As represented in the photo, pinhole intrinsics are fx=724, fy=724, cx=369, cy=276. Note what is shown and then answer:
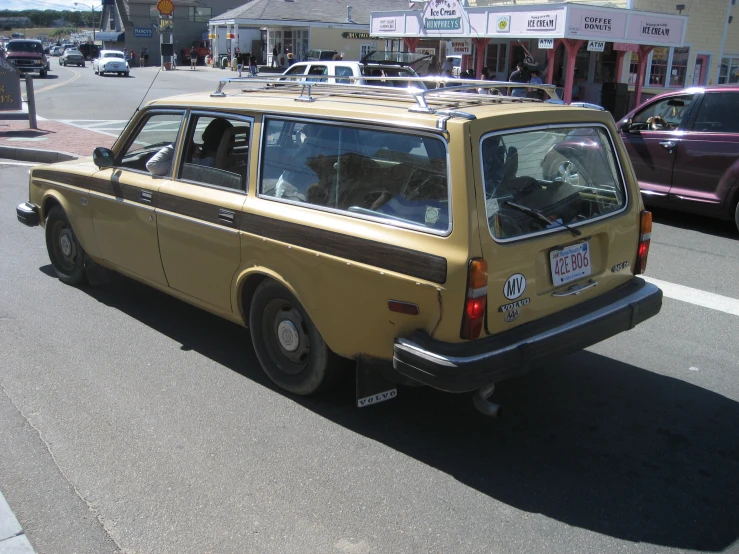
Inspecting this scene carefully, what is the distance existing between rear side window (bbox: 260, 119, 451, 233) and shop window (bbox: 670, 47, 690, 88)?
73.4ft

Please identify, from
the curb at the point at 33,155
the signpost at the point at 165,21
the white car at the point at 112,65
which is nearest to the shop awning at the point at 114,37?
the signpost at the point at 165,21

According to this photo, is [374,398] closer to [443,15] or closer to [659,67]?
[443,15]

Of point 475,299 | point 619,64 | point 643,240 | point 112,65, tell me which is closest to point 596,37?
point 619,64

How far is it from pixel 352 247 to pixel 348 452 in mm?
1112

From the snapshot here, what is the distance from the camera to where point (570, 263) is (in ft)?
13.1

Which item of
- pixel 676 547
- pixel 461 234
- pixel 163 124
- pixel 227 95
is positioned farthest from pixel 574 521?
pixel 163 124

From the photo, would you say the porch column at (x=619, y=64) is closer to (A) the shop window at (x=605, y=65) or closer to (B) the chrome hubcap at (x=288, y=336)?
(A) the shop window at (x=605, y=65)

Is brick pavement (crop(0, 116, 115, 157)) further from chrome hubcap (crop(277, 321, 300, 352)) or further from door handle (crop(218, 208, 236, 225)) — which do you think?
chrome hubcap (crop(277, 321, 300, 352))

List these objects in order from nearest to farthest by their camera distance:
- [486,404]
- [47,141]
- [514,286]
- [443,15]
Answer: [514,286] < [486,404] < [47,141] < [443,15]

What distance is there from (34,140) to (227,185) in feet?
42.8

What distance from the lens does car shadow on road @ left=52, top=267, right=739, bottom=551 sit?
3.40m

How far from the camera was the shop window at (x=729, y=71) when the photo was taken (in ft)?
81.0

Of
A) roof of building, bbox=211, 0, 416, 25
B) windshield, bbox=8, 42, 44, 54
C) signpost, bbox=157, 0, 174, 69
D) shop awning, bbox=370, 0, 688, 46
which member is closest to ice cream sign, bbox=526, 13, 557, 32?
shop awning, bbox=370, 0, 688, 46

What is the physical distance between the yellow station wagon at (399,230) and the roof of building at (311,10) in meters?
45.7
